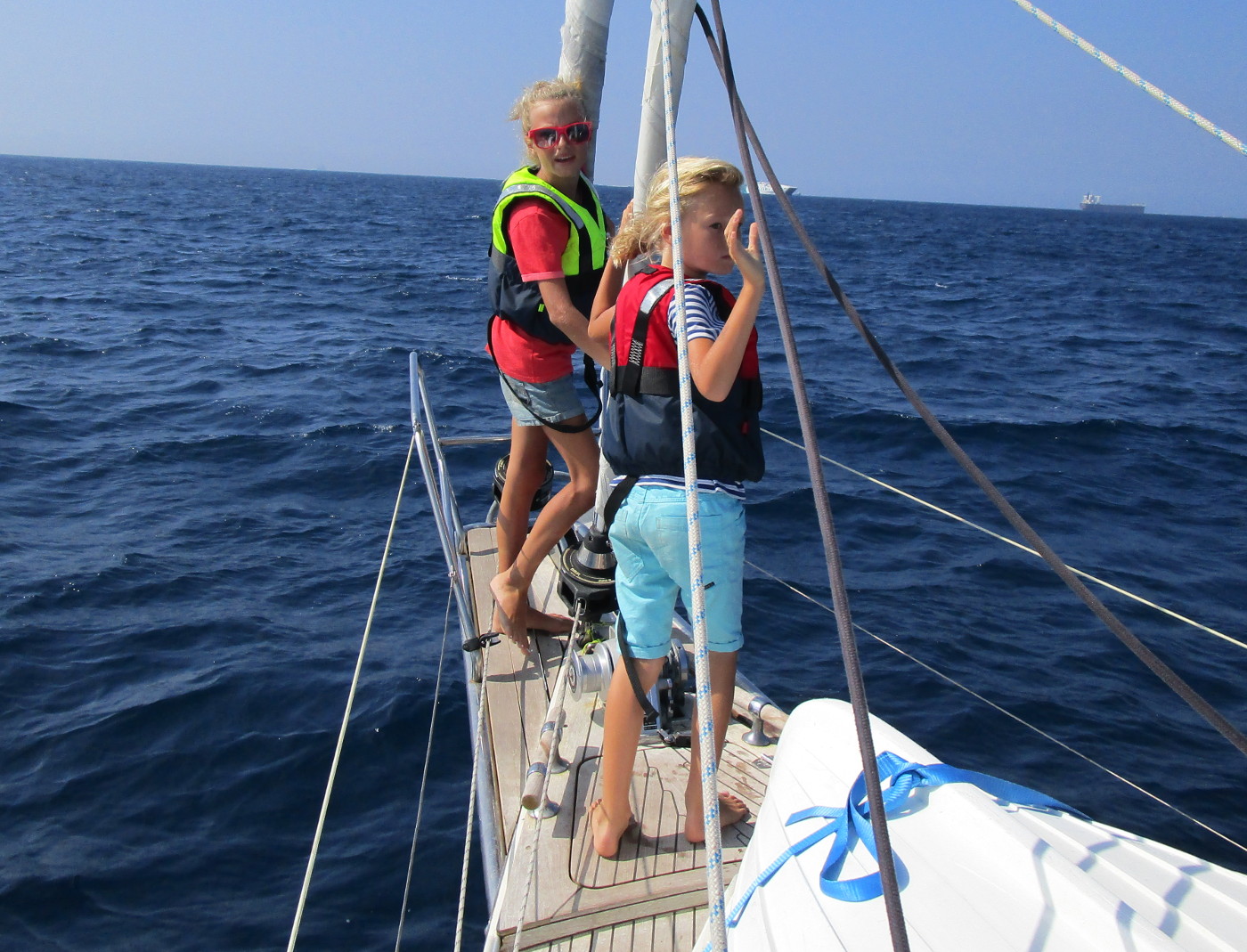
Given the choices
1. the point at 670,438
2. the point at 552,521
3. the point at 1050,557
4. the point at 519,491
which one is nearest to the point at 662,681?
the point at 552,521

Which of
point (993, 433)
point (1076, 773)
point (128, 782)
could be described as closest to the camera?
point (128, 782)

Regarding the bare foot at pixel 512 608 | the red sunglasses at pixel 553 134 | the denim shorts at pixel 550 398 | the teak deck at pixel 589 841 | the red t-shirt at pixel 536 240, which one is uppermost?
the red sunglasses at pixel 553 134

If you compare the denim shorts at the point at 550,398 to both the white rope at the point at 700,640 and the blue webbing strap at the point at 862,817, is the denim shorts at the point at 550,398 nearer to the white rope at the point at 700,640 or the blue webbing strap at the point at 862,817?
the white rope at the point at 700,640

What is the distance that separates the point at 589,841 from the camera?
2189 millimetres

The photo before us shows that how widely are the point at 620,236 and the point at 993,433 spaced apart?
7.91m

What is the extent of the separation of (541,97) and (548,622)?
163 centimetres

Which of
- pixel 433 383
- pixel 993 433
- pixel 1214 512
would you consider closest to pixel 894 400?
pixel 993 433

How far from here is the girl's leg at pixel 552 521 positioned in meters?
2.68

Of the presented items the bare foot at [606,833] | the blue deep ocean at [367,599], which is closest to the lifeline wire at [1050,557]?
the bare foot at [606,833]

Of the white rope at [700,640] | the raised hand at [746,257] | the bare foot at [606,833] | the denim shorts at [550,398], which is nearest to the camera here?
the white rope at [700,640]

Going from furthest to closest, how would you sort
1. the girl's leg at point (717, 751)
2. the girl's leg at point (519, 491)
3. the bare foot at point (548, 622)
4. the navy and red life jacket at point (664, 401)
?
1. the bare foot at point (548, 622)
2. the girl's leg at point (519, 491)
3. the girl's leg at point (717, 751)
4. the navy and red life jacket at point (664, 401)

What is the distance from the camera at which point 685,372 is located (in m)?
1.45

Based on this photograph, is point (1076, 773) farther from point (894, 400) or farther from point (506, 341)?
point (894, 400)

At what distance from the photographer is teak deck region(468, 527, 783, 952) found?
1.96m
